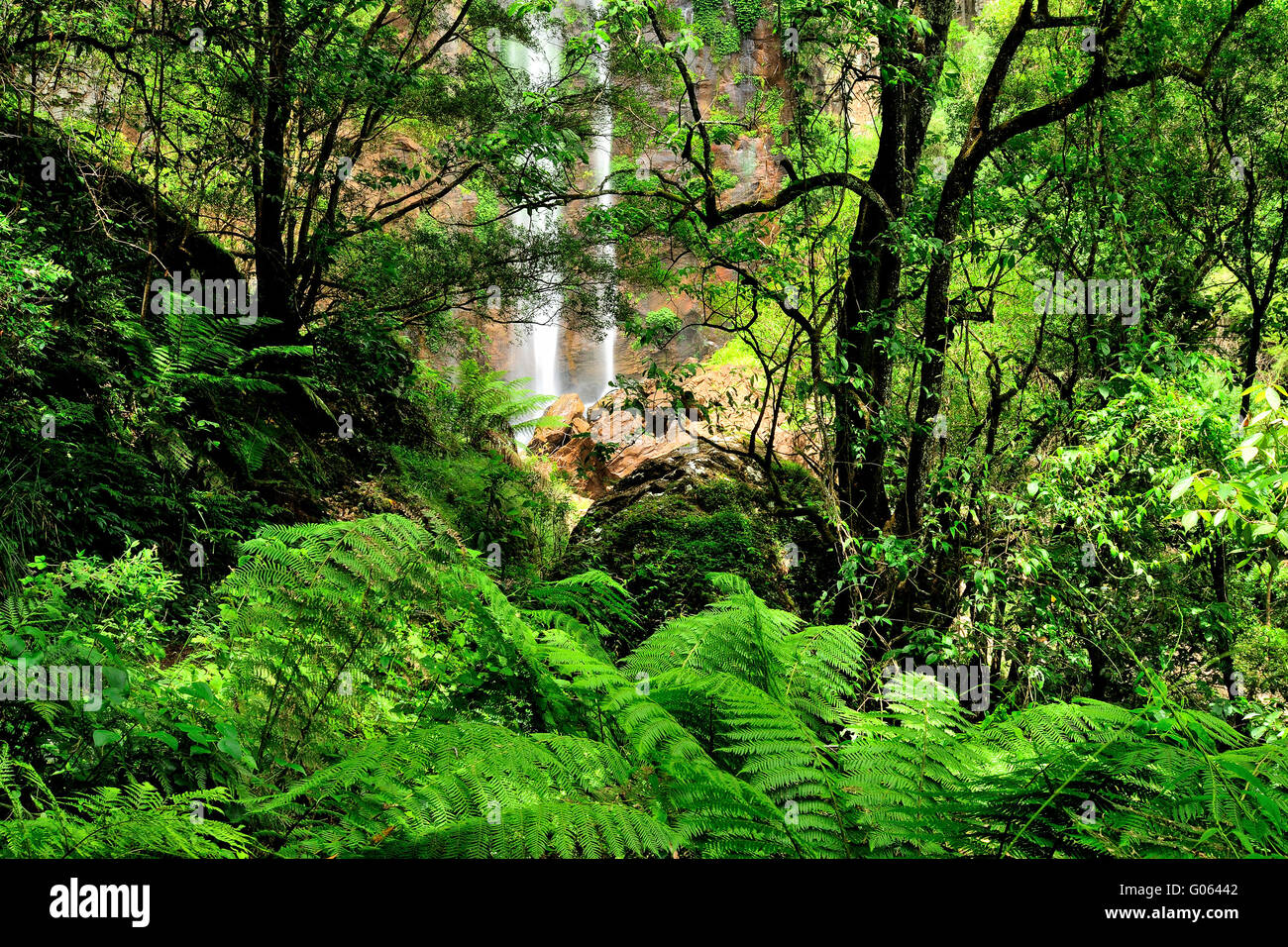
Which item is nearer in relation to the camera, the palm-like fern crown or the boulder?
the palm-like fern crown

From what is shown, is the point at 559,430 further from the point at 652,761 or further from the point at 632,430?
the point at 652,761

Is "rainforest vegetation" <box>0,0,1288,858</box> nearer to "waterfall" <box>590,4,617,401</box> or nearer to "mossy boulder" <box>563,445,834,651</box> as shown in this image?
"mossy boulder" <box>563,445,834,651</box>

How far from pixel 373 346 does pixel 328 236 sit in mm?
1070

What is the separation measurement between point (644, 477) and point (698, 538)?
1.11 metres

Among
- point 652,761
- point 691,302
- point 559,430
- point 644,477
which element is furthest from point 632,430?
point 691,302

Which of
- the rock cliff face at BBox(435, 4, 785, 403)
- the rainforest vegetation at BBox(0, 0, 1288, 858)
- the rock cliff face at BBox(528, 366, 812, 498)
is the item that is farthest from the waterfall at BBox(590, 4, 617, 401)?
the rock cliff face at BBox(528, 366, 812, 498)

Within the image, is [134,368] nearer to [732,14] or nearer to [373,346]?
[373,346]

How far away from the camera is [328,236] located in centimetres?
702

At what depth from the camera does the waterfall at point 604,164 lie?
9098 millimetres

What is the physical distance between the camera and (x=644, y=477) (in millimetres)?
7082

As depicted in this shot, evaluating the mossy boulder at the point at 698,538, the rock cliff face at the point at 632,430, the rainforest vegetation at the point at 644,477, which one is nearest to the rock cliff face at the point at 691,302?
the rock cliff face at the point at 632,430

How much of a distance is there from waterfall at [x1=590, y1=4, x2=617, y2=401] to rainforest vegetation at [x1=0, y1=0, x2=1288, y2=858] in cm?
47

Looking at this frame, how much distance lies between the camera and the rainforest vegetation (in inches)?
71.9
